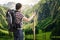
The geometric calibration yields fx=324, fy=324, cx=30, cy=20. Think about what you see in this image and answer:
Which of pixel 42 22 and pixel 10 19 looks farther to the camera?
pixel 42 22

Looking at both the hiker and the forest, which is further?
the forest

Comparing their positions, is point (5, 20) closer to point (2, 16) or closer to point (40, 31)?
point (2, 16)

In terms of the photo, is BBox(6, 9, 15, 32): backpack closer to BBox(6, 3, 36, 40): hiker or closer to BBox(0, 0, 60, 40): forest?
BBox(6, 3, 36, 40): hiker

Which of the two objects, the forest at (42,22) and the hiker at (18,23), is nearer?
the hiker at (18,23)

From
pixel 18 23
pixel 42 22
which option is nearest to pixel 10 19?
pixel 18 23

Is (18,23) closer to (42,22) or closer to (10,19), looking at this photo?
(10,19)

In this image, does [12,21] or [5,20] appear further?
[5,20]

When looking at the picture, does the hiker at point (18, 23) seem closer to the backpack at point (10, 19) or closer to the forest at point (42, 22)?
the backpack at point (10, 19)

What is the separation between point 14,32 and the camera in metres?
8.38

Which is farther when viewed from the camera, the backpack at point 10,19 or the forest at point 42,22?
the forest at point 42,22

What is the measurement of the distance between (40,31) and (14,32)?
3.43 ft

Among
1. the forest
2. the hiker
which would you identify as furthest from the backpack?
the forest

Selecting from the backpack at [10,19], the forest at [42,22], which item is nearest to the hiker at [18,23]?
the backpack at [10,19]

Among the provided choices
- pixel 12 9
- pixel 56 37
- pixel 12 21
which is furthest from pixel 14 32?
pixel 56 37
